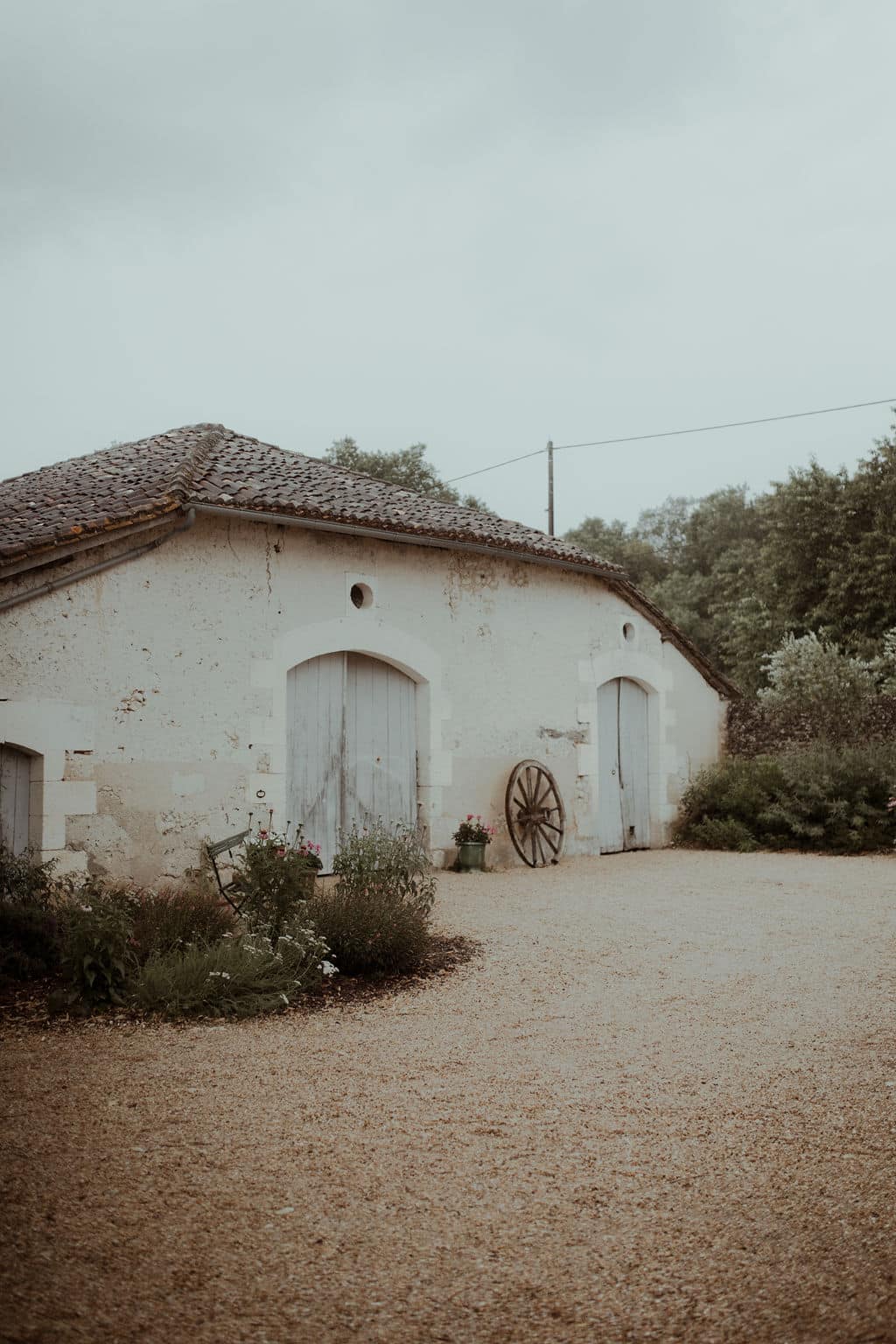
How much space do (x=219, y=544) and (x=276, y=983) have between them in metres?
4.38

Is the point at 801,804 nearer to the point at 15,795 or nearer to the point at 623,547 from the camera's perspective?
the point at 15,795

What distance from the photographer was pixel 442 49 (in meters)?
8.02

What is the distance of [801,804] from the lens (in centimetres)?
1128

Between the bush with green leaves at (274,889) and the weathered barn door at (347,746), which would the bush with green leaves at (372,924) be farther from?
the weathered barn door at (347,746)

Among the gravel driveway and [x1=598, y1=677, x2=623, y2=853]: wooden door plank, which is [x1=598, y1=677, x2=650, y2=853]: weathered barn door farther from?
the gravel driveway

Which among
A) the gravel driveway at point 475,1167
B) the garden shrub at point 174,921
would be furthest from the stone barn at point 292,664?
the gravel driveway at point 475,1167

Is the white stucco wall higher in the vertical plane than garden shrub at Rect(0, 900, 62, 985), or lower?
higher

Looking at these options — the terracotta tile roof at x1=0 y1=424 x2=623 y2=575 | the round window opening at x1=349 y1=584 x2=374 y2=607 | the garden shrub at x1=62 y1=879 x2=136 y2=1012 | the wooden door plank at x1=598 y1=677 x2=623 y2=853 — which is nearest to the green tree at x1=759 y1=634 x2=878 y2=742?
the wooden door plank at x1=598 y1=677 x2=623 y2=853

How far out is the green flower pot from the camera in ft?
31.4

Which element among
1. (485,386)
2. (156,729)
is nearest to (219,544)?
(156,729)

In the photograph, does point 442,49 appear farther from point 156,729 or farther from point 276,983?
point 276,983

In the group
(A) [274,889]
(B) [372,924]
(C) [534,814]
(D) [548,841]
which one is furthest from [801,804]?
(A) [274,889]

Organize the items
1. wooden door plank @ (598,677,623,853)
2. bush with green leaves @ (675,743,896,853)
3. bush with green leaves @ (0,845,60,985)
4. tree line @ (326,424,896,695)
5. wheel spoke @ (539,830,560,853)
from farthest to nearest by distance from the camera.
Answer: tree line @ (326,424,896,695)
wooden door plank @ (598,677,623,853)
bush with green leaves @ (675,743,896,853)
wheel spoke @ (539,830,560,853)
bush with green leaves @ (0,845,60,985)

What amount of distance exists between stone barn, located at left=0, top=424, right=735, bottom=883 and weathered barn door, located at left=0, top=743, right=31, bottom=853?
0.02 meters
